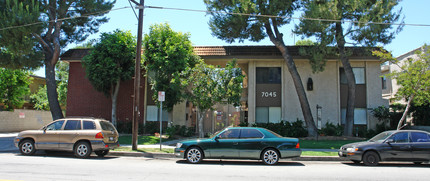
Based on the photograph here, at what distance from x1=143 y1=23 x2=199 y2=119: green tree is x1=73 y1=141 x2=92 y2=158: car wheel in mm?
7748

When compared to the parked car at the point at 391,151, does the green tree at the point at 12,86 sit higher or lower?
higher

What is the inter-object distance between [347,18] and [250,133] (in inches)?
484

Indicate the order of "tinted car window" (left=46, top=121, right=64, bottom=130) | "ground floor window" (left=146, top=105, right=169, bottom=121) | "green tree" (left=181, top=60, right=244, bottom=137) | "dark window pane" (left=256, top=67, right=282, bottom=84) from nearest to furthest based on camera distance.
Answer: "tinted car window" (left=46, top=121, right=64, bottom=130) < "green tree" (left=181, top=60, right=244, bottom=137) < "dark window pane" (left=256, top=67, right=282, bottom=84) < "ground floor window" (left=146, top=105, right=169, bottom=121)

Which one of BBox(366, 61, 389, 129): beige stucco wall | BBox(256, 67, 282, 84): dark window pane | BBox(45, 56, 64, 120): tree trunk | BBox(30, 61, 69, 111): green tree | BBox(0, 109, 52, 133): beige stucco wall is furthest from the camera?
BBox(30, 61, 69, 111): green tree

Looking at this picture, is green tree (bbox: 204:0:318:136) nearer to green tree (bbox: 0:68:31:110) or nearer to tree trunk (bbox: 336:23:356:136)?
tree trunk (bbox: 336:23:356:136)

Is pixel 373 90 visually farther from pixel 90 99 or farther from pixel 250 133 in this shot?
pixel 90 99

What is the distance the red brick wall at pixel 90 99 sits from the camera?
23.1 m

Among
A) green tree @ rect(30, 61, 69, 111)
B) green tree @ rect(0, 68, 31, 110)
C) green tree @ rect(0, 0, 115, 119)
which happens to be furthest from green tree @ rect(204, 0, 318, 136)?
green tree @ rect(30, 61, 69, 111)

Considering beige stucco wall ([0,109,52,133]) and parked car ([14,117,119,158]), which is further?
beige stucco wall ([0,109,52,133])

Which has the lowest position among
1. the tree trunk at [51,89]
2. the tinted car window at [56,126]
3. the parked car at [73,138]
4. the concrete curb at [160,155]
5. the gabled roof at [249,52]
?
the concrete curb at [160,155]

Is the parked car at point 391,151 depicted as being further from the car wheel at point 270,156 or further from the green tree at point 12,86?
the green tree at point 12,86

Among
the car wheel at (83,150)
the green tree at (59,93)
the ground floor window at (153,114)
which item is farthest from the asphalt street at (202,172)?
the green tree at (59,93)

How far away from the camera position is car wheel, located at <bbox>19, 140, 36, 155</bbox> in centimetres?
1220

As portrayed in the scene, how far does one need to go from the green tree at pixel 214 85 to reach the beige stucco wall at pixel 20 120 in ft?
61.0
